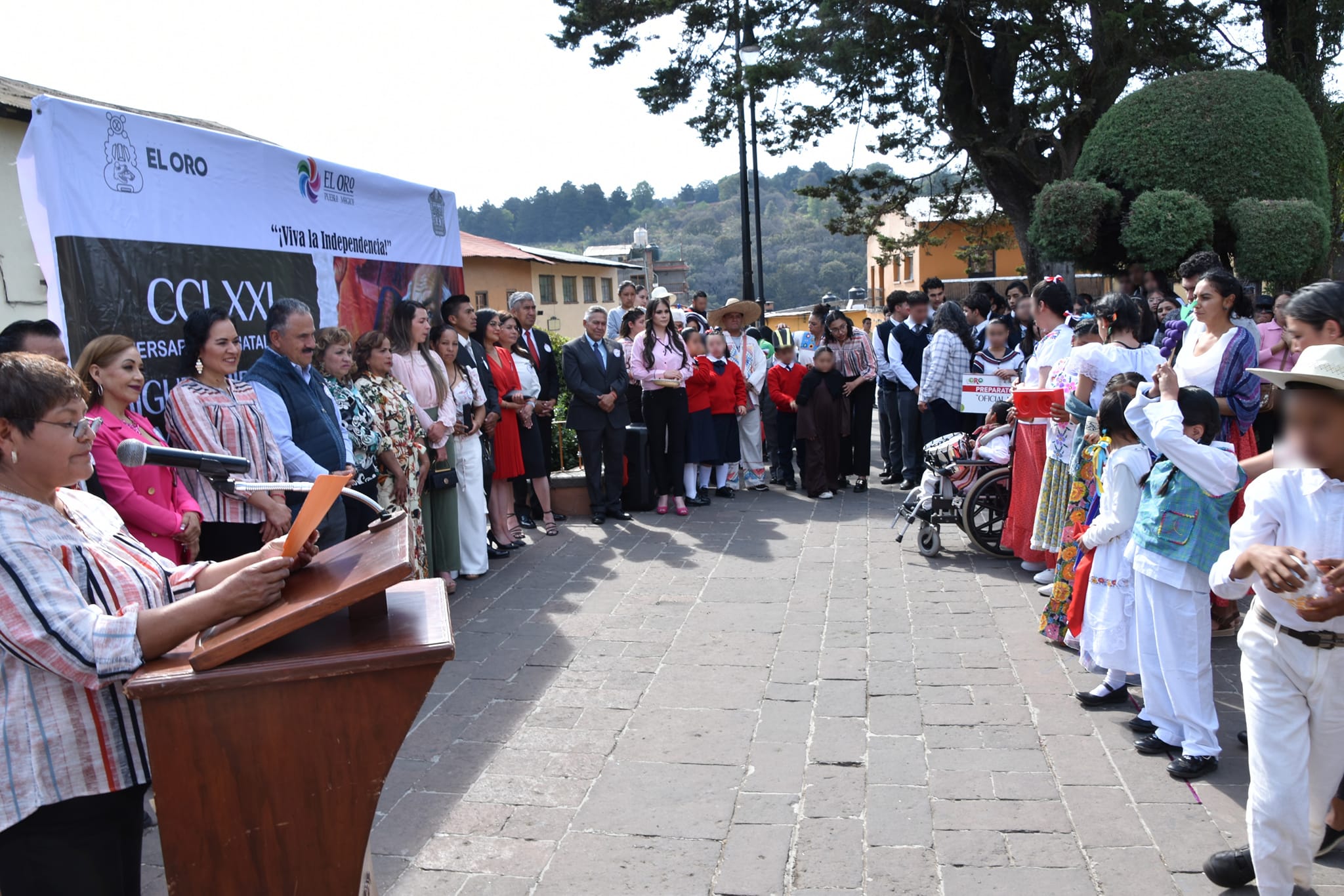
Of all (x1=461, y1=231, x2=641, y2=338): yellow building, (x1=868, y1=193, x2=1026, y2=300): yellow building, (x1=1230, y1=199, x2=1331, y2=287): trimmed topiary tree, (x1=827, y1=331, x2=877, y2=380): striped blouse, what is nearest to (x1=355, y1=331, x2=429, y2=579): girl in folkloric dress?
(x1=827, y1=331, x2=877, y2=380): striped blouse

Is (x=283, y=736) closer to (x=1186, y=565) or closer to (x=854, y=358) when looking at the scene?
(x=1186, y=565)

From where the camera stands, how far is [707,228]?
107688 millimetres

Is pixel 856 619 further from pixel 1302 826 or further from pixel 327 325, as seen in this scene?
pixel 327 325

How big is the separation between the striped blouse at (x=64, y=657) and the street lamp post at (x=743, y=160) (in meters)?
10.8

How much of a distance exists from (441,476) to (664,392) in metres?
3.10

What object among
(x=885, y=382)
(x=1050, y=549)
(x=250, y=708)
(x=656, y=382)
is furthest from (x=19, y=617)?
(x=885, y=382)

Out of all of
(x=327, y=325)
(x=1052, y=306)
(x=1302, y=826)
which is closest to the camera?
(x=1302, y=826)

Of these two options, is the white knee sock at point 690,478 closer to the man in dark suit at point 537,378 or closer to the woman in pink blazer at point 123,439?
the man in dark suit at point 537,378

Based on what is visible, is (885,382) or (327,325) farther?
(885,382)

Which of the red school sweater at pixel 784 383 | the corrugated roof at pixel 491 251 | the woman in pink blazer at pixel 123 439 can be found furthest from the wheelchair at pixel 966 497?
the corrugated roof at pixel 491 251

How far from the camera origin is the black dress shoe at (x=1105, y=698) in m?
4.59

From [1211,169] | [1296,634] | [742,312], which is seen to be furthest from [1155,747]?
[1211,169]

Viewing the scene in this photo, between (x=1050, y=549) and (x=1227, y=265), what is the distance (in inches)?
213

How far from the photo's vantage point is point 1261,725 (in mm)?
2848
